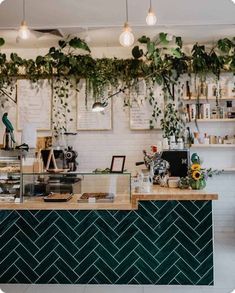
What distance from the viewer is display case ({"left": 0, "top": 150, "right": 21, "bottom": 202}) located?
3.73 m

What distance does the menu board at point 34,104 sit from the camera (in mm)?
5836

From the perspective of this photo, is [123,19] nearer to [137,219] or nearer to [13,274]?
[137,219]

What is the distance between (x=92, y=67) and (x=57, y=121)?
1070mm

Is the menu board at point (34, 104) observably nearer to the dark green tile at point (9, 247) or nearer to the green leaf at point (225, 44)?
the dark green tile at point (9, 247)

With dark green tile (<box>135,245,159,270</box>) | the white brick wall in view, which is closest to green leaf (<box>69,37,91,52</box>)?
the white brick wall

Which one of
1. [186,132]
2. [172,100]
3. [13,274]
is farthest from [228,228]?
Answer: [13,274]

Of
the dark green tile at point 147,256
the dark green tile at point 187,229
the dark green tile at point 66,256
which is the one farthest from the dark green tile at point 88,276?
the dark green tile at point 187,229

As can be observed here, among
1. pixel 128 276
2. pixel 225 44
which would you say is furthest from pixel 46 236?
pixel 225 44

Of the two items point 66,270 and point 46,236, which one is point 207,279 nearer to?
point 66,270

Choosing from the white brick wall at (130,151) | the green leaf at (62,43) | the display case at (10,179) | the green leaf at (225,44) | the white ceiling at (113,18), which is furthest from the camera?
the white brick wall at (130,151)

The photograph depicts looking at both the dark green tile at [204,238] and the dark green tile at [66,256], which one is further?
the dark green tile at [66,256]

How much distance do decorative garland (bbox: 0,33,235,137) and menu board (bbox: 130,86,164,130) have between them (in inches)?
3.3

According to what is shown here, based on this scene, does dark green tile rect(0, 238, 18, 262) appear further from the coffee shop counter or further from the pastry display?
the pastry display

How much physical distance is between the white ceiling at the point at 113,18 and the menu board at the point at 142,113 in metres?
1.02
